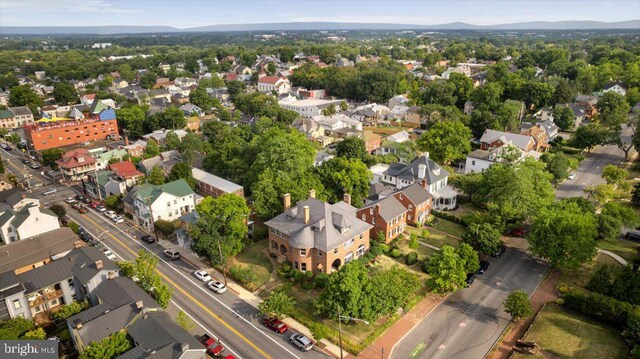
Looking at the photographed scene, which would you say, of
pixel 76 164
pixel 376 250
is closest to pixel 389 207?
pixel 376 250

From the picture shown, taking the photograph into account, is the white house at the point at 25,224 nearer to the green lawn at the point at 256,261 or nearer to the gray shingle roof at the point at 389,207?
the green lawn at the point at 256,261

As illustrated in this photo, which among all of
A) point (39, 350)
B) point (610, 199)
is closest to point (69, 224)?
point (39, 350)

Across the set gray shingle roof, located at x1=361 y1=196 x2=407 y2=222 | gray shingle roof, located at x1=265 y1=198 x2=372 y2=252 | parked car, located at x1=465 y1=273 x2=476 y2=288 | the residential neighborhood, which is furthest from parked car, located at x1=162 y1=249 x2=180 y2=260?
parked car, located at x1=465 y1=273 x2=476 y2=288

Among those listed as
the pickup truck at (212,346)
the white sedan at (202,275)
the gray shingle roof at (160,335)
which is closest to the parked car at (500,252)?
the pickup truck at (212,346)

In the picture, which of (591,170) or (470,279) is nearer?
(470,279)

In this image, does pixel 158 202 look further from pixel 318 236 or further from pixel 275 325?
pixel 275 325

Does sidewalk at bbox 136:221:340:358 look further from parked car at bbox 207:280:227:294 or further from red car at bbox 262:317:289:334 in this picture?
red car at bbox 262:317:289:334
